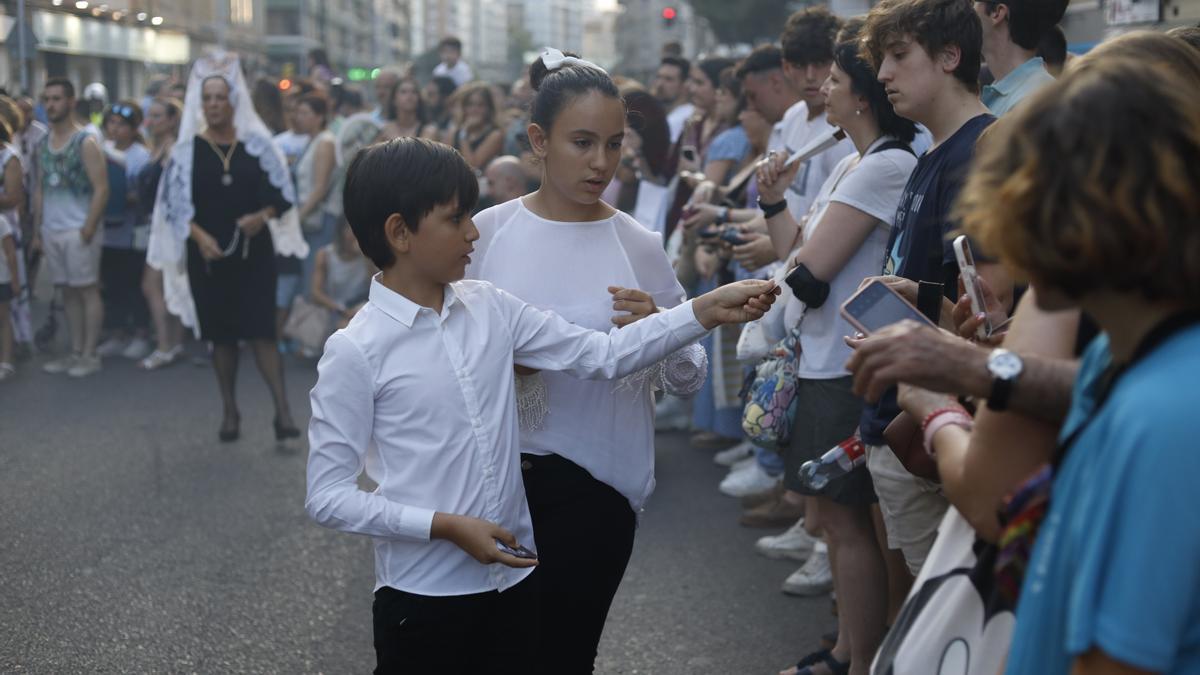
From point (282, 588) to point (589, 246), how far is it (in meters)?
2.79

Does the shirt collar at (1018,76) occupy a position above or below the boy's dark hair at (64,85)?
above

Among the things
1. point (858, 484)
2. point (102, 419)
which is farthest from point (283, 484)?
point (858, 484)

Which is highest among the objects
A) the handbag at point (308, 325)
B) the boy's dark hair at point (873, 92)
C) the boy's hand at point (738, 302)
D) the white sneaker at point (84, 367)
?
the boy's dark hair at point (873, 92)

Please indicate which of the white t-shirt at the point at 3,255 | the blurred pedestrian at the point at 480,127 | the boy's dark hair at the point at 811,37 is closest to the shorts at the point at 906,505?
the boy's dark hair at the point at 811,37

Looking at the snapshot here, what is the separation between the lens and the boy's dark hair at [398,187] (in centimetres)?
293

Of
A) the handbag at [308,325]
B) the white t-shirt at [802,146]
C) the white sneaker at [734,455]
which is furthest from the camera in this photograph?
the handbag at [308,325]

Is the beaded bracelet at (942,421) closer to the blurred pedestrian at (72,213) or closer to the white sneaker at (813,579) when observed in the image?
the white sneaker at (813,579)

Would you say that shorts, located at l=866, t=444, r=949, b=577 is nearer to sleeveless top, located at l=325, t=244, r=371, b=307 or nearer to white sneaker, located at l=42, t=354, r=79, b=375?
sleeveless top, located at l=325, t=244, r=371, b=307

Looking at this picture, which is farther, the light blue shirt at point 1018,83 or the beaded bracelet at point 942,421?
the light blue shirt at point 1018,83

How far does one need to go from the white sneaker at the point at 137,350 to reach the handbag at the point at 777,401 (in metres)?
8.18

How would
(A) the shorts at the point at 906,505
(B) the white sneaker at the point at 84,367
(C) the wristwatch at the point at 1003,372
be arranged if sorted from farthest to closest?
(B) the white sneaker at the point at 84,367
(A) the shorts at the point at 906,505
(C) the wristwatch at the point at 1003,372

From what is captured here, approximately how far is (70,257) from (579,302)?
28.1ft

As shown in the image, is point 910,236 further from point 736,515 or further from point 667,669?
point 736,515

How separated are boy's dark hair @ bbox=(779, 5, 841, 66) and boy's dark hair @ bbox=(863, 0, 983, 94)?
195 cm
